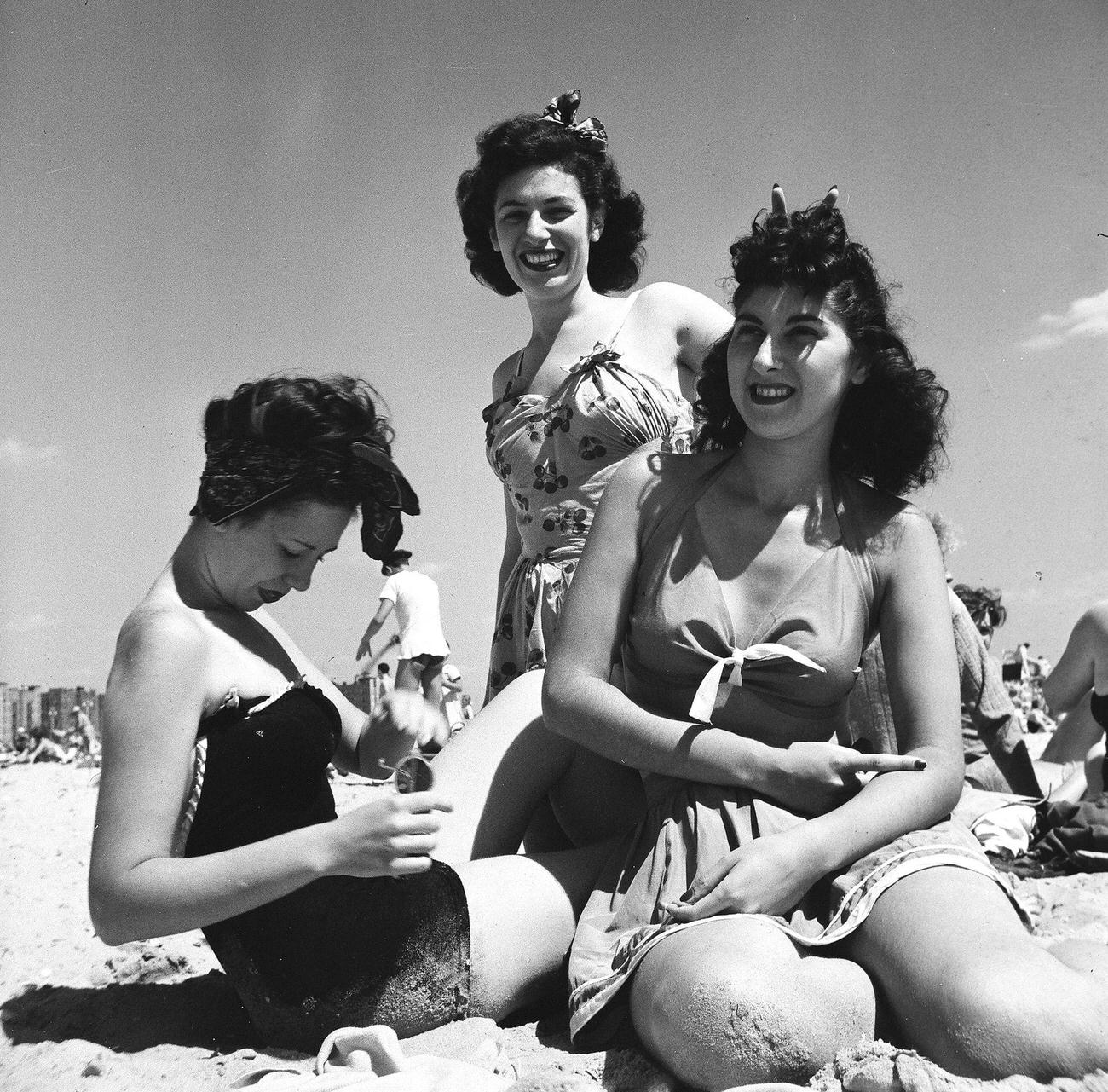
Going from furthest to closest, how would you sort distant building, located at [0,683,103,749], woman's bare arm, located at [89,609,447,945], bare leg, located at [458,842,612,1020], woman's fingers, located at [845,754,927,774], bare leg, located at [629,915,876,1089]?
distant building, located at [0,683,103,749]
bare leg, located at [458,842,612,1020]
woman's fingers, located at [845,754,927,774]
woman's bare arm, located at [89,609,447,945]
bare leg, located at [629,915,876,1089]

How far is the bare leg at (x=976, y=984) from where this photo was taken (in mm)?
1576

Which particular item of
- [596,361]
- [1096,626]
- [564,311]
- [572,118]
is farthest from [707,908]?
[1096,626]

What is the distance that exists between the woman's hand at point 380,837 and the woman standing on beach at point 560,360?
1.18m

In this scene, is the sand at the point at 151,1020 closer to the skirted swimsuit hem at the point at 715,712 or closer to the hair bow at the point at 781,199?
the skirted swimsuit hem at the point at 715,712

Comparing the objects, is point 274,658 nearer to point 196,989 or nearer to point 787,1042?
point 196,989

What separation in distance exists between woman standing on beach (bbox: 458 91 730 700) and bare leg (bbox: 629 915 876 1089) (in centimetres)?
135

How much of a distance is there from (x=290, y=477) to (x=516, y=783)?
84 cm

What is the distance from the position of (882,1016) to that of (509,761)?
942 millimetres

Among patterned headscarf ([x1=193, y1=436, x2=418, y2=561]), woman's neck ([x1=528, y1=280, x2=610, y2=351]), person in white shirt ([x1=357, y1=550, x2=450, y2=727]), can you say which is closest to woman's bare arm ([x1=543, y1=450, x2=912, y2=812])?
patterned headscarf ([x1=193, y1=436, x2=418, y2=561])

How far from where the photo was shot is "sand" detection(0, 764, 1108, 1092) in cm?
193

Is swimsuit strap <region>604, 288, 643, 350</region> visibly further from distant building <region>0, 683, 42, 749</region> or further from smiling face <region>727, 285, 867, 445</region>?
distant building <region>0, 683, 42, 749</region>

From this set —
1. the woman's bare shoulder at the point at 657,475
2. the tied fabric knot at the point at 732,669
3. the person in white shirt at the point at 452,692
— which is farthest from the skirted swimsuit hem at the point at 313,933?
the person in white shirt at the point at 452,692

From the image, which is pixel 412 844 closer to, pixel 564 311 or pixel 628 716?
pixel 628 716

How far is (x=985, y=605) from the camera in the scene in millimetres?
8188
